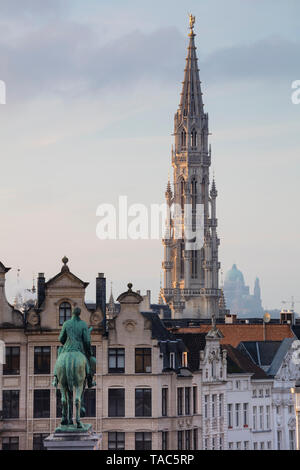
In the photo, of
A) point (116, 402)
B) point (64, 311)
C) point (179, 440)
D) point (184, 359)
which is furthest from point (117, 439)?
point (184, 359)

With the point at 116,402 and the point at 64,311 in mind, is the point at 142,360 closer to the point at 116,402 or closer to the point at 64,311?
the point at 116,402

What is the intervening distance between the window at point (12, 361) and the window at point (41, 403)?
1721 millimetres

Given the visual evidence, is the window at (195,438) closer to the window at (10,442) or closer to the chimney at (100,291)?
the chimney at (100,291)

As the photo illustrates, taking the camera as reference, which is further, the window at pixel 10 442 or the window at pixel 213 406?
the window at pixel 213 406

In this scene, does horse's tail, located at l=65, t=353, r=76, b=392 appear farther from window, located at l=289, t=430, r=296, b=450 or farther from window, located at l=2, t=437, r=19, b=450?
window, located at l=289, t=430, r=296, b=450

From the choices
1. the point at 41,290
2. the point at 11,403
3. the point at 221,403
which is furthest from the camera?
the point at 221,403

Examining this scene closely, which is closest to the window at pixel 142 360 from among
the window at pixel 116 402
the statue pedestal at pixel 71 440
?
the window at pixel 116 402

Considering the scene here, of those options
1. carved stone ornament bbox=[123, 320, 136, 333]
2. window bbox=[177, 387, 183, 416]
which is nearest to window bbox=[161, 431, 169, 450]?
window bbox=[177, 387, 183, 416]

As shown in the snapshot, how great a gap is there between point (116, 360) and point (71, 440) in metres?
32.2

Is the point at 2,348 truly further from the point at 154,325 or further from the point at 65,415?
Result: the point at 65,415

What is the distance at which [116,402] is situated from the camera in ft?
290

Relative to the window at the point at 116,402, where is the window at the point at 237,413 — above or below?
above

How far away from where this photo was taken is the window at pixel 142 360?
88.8 m

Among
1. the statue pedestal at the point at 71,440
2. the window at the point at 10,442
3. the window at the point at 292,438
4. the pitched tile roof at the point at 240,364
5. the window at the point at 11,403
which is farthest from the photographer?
the window at the point at 292,438
